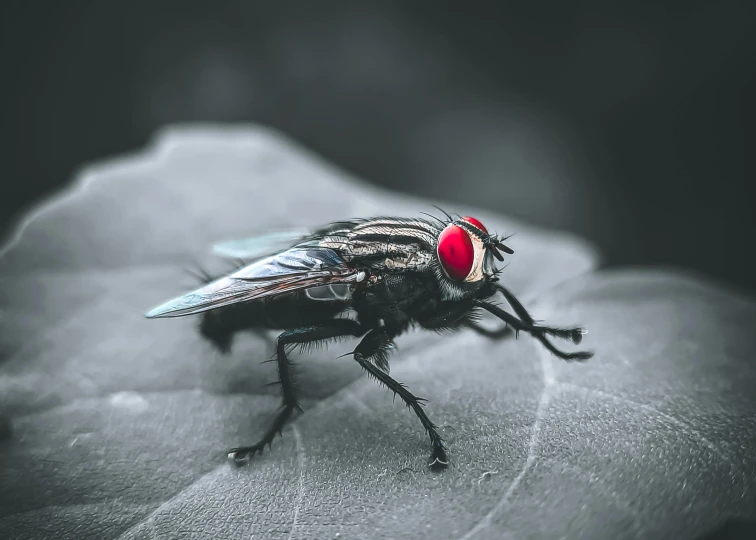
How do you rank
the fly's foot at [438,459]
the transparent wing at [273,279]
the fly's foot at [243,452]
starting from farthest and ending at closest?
the transparent wing at [273,279] < the fly's foot at [243,452] < the fly's foot at [438,459]

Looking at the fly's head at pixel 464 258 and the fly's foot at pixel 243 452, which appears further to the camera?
the fly's head at pixel 464 258

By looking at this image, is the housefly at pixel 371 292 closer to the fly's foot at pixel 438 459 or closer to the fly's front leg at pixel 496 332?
the fly's front leg at pixel 496 332

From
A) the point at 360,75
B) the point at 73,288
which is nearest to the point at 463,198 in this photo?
the point at 360,75

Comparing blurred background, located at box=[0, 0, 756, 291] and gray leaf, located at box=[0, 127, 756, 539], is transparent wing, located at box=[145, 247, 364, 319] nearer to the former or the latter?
gray leaf, located at box=[0, 127, 756, 539]

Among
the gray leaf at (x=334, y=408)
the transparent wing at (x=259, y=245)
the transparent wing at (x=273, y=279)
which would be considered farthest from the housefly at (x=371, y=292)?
the transparent wing at (x=259, y=245)

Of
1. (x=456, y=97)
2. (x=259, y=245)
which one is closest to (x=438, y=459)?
(x=259, y=245)

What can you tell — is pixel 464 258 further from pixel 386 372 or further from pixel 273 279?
pixel 273 279

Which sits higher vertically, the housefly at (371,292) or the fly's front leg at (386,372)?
the housefly at (371,292)
